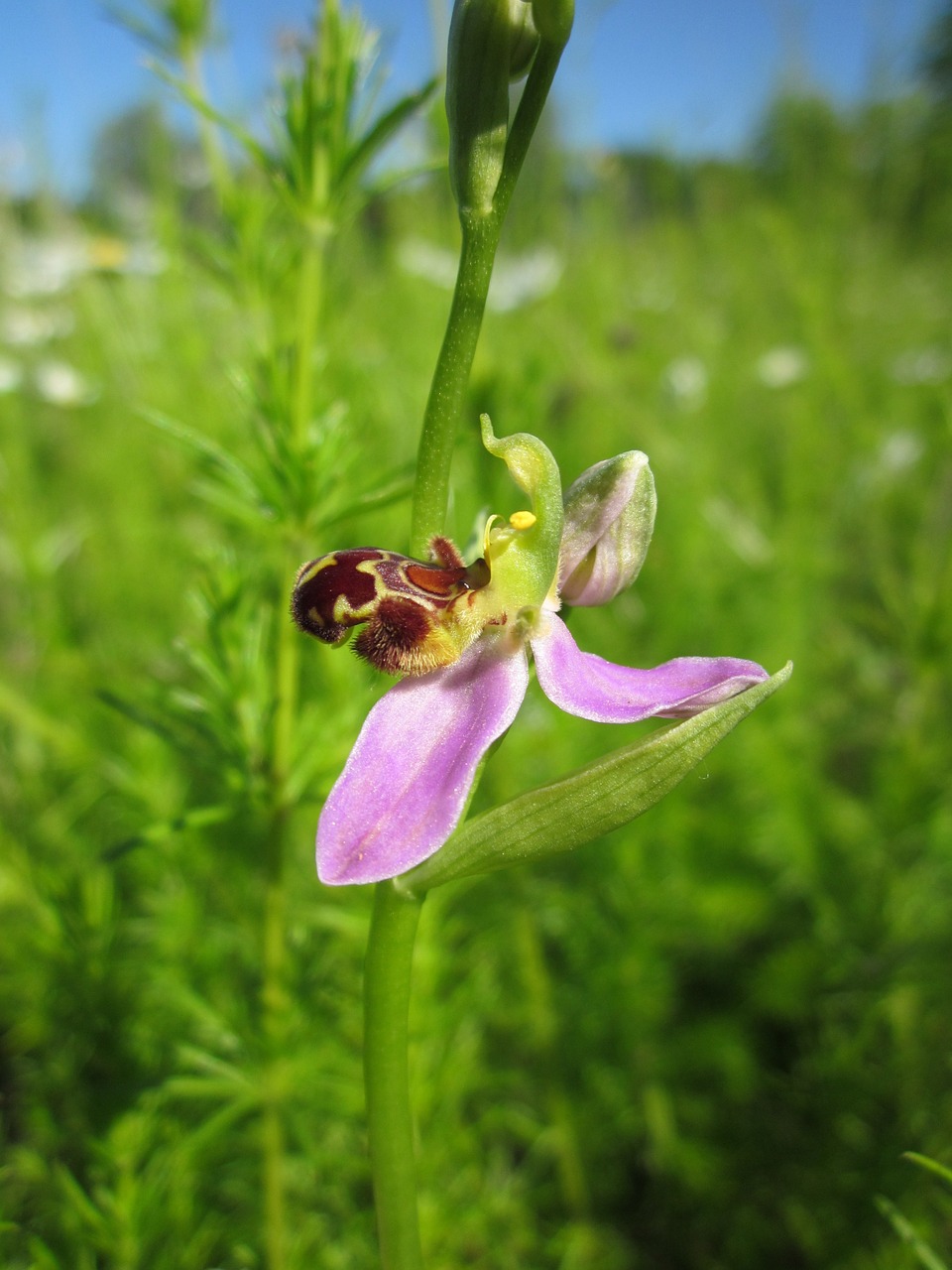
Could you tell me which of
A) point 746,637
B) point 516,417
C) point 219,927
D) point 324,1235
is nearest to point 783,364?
point 746,637

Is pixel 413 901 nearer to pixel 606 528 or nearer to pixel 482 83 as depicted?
pixel 606 528

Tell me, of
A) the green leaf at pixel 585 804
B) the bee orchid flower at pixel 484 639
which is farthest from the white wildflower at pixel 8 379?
the green leaf at pixel 585 804

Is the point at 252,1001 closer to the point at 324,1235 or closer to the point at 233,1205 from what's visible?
the point at 324,1235

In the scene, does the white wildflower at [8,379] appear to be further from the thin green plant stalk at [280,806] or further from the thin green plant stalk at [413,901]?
the thin green plant stalk at [413,901]

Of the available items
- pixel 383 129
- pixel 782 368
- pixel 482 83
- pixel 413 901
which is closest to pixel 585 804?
pixel 413 901

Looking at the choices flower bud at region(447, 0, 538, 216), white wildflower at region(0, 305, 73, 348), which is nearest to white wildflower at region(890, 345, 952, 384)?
flower bud at region(447, 0, 538, 216)

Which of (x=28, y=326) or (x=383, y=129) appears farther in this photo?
(x=28, y=326)
